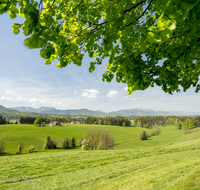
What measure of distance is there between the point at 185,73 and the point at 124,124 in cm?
12168

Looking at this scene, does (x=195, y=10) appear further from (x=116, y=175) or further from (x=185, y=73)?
(x=116, y=175)

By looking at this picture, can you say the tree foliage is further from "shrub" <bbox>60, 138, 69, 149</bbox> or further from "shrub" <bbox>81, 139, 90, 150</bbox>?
"shrub" <bbox>60, 138, 69, 149</bbox>

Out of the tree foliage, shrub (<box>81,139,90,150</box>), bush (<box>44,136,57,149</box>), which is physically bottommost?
bush (<box>44,136,57,149</box>)

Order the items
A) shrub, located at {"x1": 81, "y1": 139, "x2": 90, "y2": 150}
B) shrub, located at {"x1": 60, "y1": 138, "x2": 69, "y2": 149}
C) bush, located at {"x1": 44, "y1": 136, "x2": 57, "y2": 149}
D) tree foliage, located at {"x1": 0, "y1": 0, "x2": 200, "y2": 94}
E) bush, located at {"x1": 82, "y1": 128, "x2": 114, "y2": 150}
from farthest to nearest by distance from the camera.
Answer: shrub, located at {"x1": 60, "y1": 138, "x2": 69, "y2": 149}
bush, located at {"x1": 44, "y1": 136, "x2": 57, "y2": 149}
shrub, located at {"x1": 81, "y1": 139, "x2": 90, "y2": 150}
bush, located at {"x1": 82, "y1": 128, "x2": 114, "y2": 150}
tree foliage, located at {"x1": 0, "y1": 0, "x2": 200, "y2": 94}

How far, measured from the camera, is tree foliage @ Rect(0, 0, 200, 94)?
1.36 meters

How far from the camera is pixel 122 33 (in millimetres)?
2783

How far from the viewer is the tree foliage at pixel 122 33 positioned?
53.5 inches

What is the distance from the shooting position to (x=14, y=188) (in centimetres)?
782

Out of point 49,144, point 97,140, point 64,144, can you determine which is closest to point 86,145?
point 97,140

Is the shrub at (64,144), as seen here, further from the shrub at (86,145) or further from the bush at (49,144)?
the shrub at (86,145)

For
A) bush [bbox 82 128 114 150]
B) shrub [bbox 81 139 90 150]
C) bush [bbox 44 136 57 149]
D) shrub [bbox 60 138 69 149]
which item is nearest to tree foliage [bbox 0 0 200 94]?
bush [bbox 82 128 114 150]

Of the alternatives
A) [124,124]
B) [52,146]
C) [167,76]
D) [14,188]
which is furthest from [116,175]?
[124,124]

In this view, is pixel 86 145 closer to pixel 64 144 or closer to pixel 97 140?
pixel 97 140

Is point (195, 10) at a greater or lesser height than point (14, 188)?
greater
